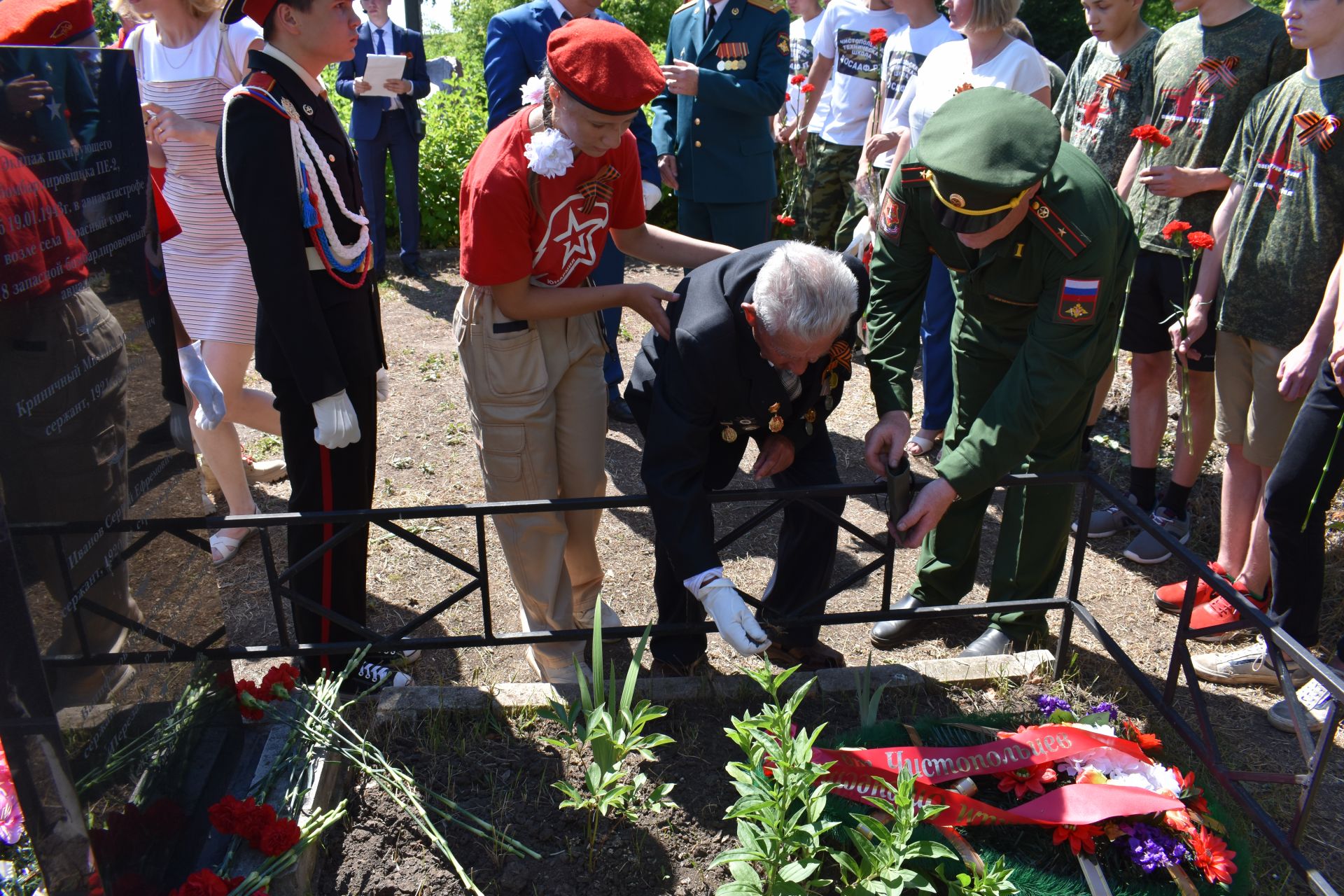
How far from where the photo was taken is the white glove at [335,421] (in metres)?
2.62

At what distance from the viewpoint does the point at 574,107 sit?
255cm

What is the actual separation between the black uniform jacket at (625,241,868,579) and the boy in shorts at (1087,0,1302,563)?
1.93 metres

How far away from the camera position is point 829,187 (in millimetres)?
5824

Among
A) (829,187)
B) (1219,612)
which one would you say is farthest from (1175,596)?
(829,187)

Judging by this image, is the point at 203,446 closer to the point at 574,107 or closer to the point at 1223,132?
the point at 574,107

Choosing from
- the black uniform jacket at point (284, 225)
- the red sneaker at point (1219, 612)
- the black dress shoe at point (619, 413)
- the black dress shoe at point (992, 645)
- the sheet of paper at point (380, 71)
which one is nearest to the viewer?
the black uniform jacket at point (284, 225)

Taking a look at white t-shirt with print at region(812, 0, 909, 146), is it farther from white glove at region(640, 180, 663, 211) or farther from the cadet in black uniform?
the cadet in black uniform

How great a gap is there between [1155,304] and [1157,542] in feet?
3.14

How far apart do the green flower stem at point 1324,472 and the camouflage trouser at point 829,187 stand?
2.97m

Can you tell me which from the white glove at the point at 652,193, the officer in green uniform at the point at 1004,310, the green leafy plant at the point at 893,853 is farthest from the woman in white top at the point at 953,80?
the green leafy plant at the point at 893,853

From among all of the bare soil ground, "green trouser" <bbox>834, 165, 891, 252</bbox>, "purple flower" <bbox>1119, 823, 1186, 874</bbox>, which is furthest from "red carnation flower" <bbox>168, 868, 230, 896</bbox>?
"green trouser" <bbox>834, 165, 891, 252</bbox>

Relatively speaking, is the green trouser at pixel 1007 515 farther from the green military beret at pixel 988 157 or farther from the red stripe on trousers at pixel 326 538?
the red stripe on trousers at pixel 326 538

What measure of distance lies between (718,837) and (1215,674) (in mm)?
1891

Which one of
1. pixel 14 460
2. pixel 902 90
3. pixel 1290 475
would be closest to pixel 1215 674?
pixel 1290 475
